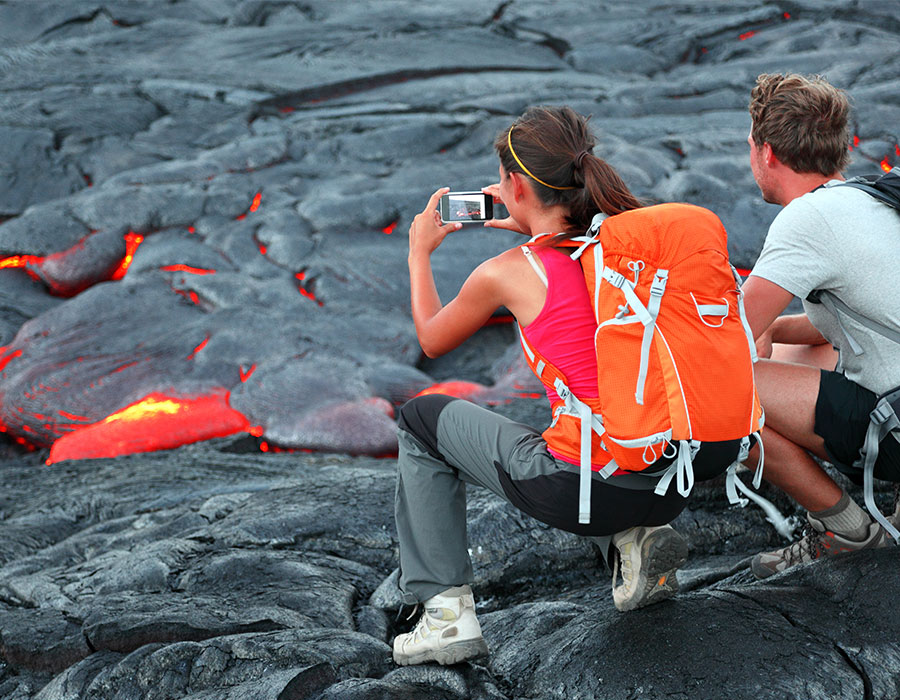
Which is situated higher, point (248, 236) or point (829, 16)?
point (829, 16)

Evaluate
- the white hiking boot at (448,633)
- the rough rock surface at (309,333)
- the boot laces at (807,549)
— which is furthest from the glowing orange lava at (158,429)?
the boot laces at (807,549)

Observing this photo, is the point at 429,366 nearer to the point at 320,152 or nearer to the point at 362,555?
the point at 320,152

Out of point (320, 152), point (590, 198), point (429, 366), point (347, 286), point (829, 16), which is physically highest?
point (590, 198)

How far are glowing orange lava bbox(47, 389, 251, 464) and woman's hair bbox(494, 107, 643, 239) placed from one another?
543cm

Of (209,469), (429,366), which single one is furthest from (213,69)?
(209,469)

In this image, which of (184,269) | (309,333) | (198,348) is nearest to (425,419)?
(309,333)

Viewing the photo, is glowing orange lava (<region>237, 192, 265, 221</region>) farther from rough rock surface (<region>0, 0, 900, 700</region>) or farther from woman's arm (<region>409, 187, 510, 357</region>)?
woman's arm (<region>409, 187, 510, 357</region>)

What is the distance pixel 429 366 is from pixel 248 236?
2.64 metres

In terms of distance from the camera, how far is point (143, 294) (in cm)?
879

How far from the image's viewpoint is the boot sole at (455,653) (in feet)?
8.70

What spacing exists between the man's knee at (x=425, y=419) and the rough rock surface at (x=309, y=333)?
0.74 meters

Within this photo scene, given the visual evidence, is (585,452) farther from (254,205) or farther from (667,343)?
(254,205)

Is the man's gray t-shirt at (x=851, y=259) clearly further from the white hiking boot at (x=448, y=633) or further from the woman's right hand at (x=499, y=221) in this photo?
the white hiking boot at (x=448, y=633)

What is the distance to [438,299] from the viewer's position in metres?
2.80
